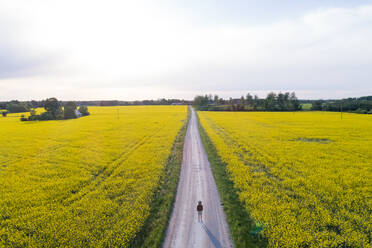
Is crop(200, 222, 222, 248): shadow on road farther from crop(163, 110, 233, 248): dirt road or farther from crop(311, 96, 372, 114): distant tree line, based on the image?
crop(311, 96, 372, 114): distant tree line

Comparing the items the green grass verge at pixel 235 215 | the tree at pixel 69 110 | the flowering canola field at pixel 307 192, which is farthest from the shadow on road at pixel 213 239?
the tree at pixel 69 110

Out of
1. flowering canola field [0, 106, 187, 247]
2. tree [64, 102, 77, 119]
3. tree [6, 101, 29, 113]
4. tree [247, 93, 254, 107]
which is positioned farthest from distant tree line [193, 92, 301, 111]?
tree [6, 101, 29, 113]

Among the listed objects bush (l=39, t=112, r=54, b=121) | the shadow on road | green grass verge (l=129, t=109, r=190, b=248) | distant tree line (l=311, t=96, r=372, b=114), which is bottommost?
the shadow on road

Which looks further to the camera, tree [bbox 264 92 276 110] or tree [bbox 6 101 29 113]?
tree [bbox 264 92 276 110]

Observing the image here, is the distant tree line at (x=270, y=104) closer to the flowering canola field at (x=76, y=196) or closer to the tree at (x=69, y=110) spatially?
the tree at (x=69, y=110)

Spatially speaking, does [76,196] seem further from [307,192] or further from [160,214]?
[307,192]

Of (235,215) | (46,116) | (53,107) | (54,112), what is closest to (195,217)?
(235,215)
